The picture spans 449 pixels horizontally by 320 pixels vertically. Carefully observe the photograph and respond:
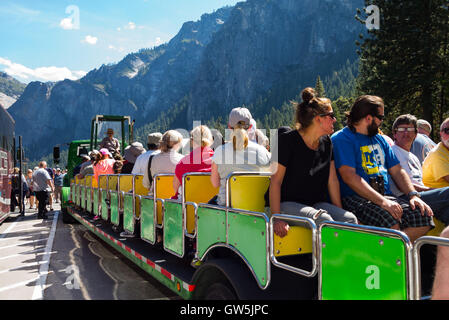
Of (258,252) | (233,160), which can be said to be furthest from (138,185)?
(258,252)

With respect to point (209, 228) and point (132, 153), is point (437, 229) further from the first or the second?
point (132, 153)

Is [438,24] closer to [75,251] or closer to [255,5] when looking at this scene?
[75,251]

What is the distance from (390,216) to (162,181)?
2.83m

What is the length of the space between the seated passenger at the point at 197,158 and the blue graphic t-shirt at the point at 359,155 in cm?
166

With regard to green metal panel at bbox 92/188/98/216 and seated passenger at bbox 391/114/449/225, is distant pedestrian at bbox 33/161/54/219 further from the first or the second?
seated passenger at bbox 391/114/449/225

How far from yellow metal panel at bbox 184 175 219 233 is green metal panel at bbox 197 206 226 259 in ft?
1.37

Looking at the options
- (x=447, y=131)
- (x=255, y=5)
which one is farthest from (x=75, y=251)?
(x=255, y=5)

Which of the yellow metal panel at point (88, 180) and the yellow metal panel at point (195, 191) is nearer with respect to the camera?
the yellow metal panel at point (195, 191)

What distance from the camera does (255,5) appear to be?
177750mm

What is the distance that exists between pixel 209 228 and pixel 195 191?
80cm

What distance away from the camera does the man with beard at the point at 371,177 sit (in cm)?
288

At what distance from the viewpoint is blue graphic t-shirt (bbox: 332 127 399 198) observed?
3191 millimetres

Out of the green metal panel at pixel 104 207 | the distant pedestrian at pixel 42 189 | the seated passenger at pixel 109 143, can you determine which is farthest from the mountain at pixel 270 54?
the green metal panel at pixel 104 207

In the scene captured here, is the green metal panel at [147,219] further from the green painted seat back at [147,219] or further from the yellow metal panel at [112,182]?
the yellow metal panel at [112,182]
